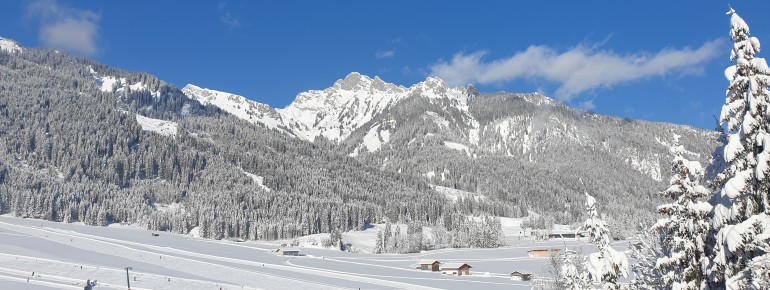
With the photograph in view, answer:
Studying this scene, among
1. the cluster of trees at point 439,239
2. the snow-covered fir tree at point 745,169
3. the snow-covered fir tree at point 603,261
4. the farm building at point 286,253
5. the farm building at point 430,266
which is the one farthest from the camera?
the cluster of trees at point 439,239

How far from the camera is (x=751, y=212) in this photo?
11883 mm

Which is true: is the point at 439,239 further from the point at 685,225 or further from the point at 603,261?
the point at 685,225

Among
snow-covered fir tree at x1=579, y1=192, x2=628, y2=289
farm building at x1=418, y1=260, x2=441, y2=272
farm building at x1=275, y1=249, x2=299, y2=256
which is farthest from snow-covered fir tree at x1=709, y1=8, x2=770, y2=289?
farm building at x1=275, y1=249, x2=299, y2=256

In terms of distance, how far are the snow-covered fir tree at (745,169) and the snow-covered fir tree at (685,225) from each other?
2.51m

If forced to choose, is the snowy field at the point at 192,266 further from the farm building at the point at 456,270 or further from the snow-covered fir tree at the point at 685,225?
the snow-covered fir tree at the point at 685,225

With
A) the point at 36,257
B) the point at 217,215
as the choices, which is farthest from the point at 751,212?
the point at 217,215

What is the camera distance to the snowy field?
256 ft

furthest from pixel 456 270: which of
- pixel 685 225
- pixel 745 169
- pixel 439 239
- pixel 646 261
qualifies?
pixel 745 169

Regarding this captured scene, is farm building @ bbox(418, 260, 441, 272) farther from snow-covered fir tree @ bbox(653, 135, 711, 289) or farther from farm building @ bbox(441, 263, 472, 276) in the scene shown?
snow-covered fir tree @ bbox(653, 135, 711, 289)

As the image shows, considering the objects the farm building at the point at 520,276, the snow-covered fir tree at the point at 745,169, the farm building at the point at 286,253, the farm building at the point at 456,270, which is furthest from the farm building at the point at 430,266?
the snow-covered fir tree at the point at 745,169

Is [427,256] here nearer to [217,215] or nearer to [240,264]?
[240,264]

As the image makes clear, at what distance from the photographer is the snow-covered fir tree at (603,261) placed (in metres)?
19.0

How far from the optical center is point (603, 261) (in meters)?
19.1

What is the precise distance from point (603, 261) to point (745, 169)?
7.55 metres
